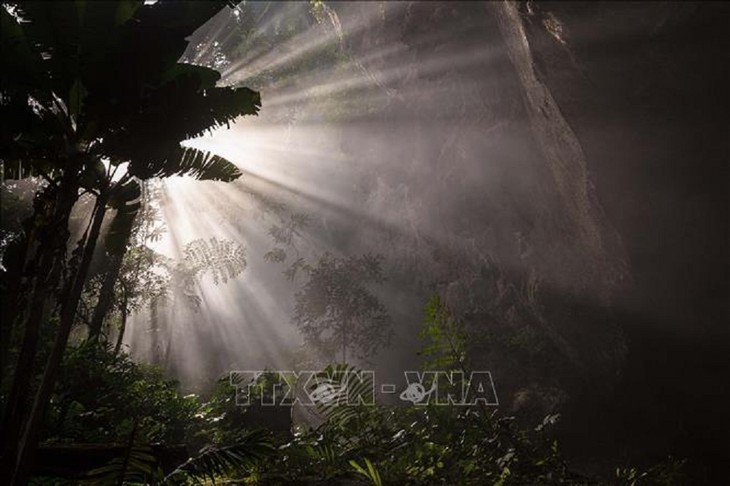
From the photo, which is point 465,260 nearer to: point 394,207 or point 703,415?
point 394,207

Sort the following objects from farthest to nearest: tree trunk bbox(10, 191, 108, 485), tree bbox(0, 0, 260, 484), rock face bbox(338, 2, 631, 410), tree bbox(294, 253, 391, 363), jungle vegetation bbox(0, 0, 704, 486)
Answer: tree bbox(294, 253, 391, 363), rock face bbox(338, 2, 631, 410), tree bbox(0, 0, 260, 484), jungle vegetation bbox(0, 0, 704, 486), tree trunk bbox(10, 191, 108, 485)

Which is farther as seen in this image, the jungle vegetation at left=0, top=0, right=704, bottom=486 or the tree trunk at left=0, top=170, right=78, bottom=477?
the jungle vegetation at left=0, top=0, right=704, bottom=486

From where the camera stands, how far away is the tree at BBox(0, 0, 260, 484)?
3.39 m

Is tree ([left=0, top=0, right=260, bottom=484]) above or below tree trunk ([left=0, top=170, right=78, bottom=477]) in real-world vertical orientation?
above

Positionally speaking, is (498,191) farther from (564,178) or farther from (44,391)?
(44,391)

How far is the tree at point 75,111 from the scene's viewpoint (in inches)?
133

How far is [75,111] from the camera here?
393 centimetres

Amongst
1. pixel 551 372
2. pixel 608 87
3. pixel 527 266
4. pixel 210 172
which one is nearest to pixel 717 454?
pixel 551 372

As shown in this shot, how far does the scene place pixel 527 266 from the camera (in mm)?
15016

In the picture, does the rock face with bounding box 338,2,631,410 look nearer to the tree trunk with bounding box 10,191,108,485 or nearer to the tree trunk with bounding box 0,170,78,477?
the tree trunk with bounding box 0,170,78,477

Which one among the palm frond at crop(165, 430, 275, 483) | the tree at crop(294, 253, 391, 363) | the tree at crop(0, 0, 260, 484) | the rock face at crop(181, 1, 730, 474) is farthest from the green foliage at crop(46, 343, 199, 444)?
the rock face at crop(181, 1, 730, 474)

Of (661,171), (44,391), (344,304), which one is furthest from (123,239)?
(344,304)

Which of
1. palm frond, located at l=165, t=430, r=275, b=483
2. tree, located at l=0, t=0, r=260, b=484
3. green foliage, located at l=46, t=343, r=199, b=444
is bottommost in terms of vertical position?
palm frond, located at l=165, t=430, r=275, b=483

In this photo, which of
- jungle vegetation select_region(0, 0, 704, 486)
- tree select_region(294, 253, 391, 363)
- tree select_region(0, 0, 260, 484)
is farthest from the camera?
tree select_region(294, 253, 391, 363)
